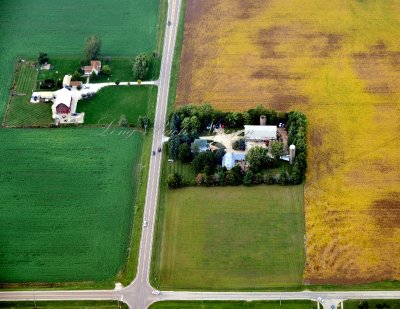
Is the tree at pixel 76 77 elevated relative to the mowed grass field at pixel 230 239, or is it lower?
elevated

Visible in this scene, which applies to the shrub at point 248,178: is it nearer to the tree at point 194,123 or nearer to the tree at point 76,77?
the tree at point 194,123

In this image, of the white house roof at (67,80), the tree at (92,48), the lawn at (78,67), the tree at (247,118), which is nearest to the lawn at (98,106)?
the lawn at (78,67)

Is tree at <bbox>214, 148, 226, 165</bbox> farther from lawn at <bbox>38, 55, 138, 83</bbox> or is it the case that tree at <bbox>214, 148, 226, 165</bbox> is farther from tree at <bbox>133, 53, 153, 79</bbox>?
lawn at <bbox>38, 55, 138, 83</bbox>

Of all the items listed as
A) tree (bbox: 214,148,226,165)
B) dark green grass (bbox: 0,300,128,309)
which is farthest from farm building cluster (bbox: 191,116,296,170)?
dark green grass (bbox: 0,300,128,309)

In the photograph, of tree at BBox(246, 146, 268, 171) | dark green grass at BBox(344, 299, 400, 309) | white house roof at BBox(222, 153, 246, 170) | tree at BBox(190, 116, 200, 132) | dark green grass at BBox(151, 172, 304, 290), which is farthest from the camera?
tree at BBox(190, 116, 200, 132)

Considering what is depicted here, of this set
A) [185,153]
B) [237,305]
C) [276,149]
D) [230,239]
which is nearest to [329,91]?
[276,149]

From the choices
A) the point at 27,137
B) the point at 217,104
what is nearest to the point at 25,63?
the point at 27,137

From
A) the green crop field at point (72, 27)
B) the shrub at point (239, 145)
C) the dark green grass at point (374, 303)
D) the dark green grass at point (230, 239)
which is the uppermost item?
the green crop field at point (72, 27)
